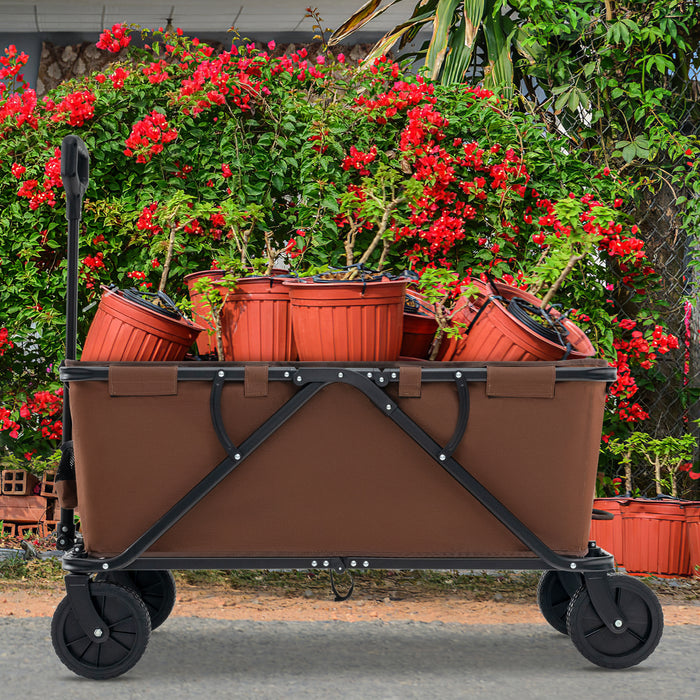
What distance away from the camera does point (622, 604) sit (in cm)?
249

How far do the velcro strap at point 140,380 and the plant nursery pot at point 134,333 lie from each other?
0.17 meters

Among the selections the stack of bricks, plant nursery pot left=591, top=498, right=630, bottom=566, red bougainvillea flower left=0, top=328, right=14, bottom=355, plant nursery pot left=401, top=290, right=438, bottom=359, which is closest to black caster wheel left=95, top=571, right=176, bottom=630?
plant nursery pot left=401, top=290, right=438, bottom=359

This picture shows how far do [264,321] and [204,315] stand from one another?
0.85ft

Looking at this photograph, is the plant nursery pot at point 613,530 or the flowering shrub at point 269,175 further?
the plant nursery pot at point 613,530

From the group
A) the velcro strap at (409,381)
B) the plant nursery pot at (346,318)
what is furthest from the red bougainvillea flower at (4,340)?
the velcro strap at (409,381)

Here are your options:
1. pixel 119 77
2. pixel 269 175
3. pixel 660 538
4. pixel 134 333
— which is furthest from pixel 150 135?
pixel 660 538

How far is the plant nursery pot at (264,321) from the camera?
2.60 m

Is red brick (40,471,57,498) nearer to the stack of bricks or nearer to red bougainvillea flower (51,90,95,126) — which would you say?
the stack of bricks

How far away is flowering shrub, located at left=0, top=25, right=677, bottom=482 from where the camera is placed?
3.94m

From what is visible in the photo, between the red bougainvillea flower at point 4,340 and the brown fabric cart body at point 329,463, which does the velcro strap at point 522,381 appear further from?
the red bougainvillea flower at point 4,340

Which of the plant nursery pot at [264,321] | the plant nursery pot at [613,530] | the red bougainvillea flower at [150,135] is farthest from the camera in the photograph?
the plant nursery pot at [613,530]

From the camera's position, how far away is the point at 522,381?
7.87ft

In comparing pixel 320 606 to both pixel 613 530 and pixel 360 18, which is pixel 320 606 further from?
pixel 360 18

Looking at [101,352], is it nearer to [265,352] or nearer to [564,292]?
[265,352]
